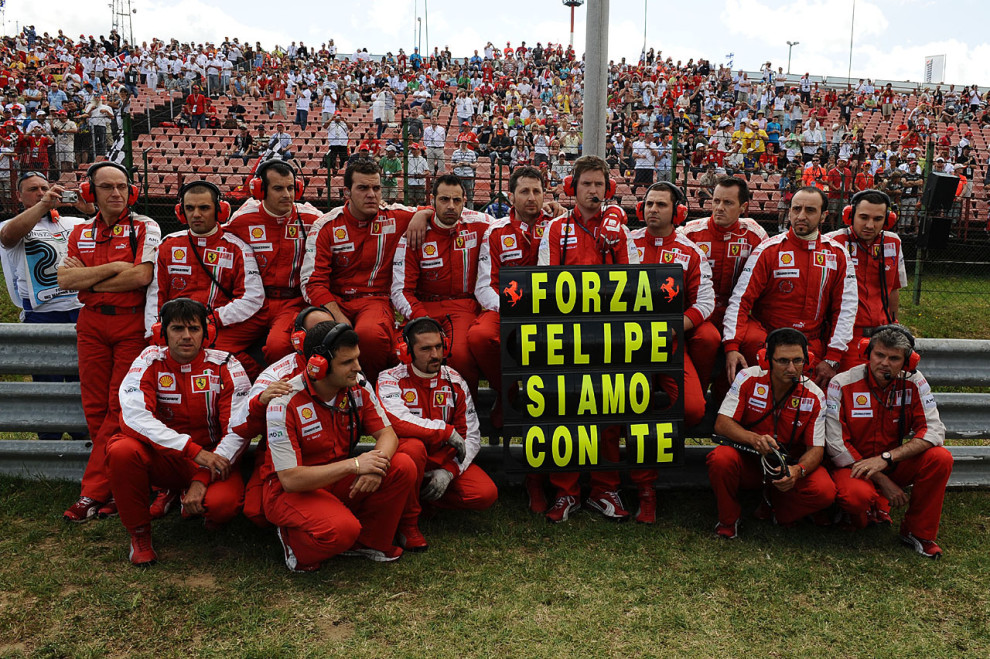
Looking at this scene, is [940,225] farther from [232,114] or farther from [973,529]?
[232,114]

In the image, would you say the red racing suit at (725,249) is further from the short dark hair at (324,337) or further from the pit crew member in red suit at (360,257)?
the short dark hair at (324,337)

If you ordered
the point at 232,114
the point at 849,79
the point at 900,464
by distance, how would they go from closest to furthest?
the point at 900,464 → the point at 232,114 → the point at 849,79

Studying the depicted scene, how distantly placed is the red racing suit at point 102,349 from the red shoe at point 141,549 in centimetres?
69

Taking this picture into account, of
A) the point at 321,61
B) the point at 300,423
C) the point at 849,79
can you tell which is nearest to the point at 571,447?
the point at 300,423

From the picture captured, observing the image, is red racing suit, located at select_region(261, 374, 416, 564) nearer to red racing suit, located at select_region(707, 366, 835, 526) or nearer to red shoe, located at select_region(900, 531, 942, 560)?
red racing suit, located at select_region(707, 366, 835, 526)

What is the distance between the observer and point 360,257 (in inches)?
217

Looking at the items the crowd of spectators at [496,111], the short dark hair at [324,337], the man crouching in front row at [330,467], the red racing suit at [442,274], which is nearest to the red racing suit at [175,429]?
the man crouching in front row at [330,467]

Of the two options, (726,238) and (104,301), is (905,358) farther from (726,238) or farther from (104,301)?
(104,301)

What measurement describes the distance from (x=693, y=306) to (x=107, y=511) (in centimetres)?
389

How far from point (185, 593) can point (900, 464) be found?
13.3ft

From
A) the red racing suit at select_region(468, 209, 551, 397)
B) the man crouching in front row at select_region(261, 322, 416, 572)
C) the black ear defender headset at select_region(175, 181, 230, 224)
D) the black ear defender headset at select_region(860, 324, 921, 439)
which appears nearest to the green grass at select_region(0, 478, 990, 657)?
the man crouching in front row at select_region(261, 322, 416, 572)

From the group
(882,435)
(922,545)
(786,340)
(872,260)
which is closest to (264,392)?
(786,340)

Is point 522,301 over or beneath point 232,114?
beneath

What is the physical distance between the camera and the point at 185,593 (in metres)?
4.07
